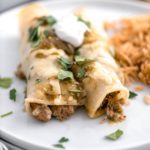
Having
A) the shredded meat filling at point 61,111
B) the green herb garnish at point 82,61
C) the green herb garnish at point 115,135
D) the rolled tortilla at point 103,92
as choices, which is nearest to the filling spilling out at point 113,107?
the rolled tortilla at point 103,92


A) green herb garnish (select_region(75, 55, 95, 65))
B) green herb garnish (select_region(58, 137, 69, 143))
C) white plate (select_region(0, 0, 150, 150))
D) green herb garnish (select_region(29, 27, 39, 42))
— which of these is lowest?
green herb garnish (select_region(58, 137, 69, 143))

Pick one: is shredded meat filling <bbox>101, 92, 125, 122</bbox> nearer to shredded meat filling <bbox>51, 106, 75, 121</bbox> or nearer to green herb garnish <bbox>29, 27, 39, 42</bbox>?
shredded meat filling <bbox>51, 106, 75, 121</bbox>

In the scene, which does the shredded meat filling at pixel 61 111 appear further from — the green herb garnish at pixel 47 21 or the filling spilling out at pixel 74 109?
the green herb garnish at pixel 47 21

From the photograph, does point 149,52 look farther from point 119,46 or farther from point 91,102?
point 91,102

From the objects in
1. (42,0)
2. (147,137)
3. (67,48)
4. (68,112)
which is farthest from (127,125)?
(42,0)

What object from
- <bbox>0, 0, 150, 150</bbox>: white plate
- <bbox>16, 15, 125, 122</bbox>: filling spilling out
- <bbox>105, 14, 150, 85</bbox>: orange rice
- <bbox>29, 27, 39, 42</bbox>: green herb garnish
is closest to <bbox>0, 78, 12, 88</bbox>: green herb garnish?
<bbox>0, 0, 150, 150</bbox>: white plate

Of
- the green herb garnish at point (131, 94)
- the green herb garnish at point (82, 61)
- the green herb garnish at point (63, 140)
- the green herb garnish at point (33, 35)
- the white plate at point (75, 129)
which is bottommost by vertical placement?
the green herb garnish at point (63, 140)
